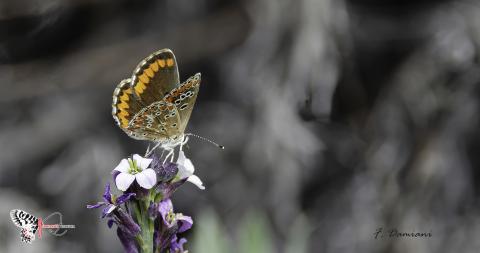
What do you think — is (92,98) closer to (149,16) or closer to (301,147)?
(149,16)

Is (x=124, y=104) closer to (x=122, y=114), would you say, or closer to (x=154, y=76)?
(x=122, y=114)

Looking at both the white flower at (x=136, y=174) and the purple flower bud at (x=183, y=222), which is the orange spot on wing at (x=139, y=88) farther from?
the purple flower bud at (x=183, y=222)

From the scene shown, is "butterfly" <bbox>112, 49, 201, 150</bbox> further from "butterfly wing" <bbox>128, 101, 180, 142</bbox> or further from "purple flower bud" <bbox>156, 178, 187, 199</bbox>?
"purple flower bud" <bbox>156, 178, 187, 199</bbox>

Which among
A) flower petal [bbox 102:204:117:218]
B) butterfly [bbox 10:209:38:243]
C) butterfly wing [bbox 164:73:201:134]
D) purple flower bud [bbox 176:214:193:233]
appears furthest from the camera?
butterfly wing [bbox 164:73:201:134]

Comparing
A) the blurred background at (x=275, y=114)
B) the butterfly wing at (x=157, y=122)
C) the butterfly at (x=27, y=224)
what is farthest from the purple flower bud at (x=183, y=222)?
the blurred background at (x=275, y=114)

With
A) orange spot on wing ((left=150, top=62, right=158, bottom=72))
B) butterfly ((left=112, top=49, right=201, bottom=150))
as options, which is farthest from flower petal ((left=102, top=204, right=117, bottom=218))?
orange spot on wing ((left=150, top=62, right=158, bottom=72))

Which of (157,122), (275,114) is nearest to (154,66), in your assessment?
(157,122)
